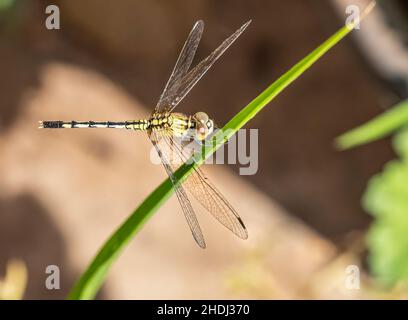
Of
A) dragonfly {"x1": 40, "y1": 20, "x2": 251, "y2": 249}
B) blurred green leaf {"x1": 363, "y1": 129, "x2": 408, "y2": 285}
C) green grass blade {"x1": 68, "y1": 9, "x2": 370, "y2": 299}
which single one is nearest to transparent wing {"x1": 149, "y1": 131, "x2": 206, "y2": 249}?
dragonfly {"x1": 40, "y1": 20, "x2": 251, "y2": 249}

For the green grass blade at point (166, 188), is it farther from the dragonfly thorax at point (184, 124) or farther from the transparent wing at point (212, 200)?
the dragonfly thorax at point (184, 124)

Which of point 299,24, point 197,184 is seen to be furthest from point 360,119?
point 197,184

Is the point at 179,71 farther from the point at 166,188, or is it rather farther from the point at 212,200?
the point at 166,188

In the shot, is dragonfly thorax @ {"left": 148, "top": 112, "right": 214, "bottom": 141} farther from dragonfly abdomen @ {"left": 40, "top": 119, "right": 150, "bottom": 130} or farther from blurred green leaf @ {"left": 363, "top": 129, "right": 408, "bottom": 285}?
blurred green leaf @ {"left": 363, "top": 129, "right": 408, "bottom": 285}

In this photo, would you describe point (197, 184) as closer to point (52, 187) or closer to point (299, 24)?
point (52, 187)

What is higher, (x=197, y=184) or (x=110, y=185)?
(x=110, y=185)

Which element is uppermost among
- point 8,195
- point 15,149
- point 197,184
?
point 15,149

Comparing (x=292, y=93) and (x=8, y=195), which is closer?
(x=8, y=195)
